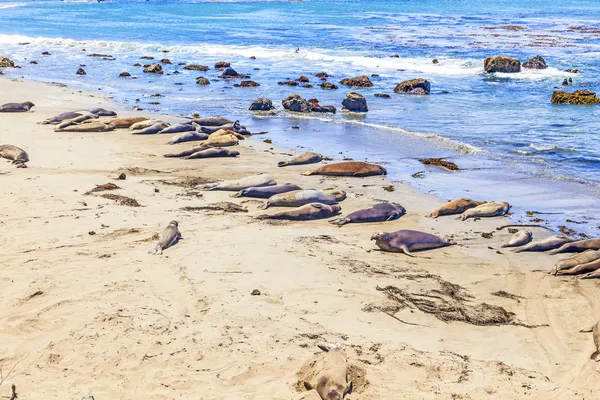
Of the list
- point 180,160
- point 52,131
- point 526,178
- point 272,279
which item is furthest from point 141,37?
point 272,279

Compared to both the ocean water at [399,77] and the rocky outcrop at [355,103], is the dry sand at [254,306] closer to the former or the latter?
the ocean water at [399,77]

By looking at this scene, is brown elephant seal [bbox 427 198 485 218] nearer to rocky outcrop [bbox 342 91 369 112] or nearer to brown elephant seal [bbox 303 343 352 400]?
brown elephant seal [bbox 303 343 352 400]

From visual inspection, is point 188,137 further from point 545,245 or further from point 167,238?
point 545,245

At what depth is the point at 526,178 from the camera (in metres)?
13.0

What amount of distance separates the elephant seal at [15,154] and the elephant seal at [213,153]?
2962 mm

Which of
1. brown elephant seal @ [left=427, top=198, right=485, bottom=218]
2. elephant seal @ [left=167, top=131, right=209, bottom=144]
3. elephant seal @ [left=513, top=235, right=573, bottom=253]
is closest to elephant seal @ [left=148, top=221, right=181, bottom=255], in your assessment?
brown elephant seal @ [left=427, top=198, right=485, bottom=218]

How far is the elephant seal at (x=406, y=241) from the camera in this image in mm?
8977

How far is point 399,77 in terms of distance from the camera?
2705 cm

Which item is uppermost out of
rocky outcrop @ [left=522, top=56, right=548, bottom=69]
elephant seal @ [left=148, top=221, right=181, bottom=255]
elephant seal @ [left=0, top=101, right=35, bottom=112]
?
rocky outcrop @ [left=522, top=56, right=548, bottom=69]

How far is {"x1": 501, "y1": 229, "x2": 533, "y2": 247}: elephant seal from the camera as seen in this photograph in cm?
949

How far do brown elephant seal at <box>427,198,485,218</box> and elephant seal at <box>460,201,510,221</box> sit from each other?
127 millimetres

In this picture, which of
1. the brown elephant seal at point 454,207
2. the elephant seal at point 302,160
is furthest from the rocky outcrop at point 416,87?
the brown elephant seal at point 454,207

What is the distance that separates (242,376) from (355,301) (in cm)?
190

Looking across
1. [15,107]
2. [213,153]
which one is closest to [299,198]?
[213,153]
